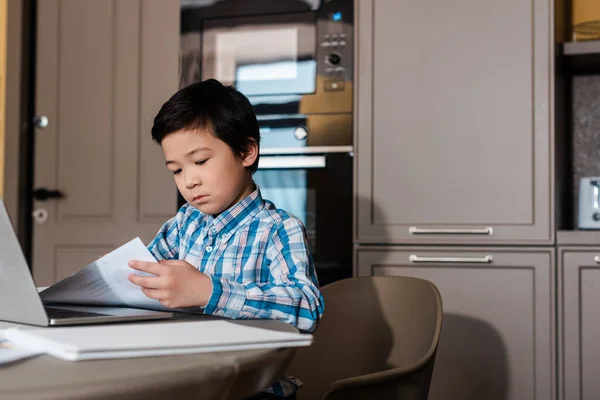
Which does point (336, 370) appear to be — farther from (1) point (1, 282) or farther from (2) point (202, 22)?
(2) point (202, 22)

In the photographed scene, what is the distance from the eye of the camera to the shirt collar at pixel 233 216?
1.27m

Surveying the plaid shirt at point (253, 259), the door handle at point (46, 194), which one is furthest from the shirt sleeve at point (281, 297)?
the door handle at point (46, 194)

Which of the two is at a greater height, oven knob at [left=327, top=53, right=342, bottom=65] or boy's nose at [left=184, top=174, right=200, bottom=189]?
oven knob at [left=327, top=53, right=342, bottom=65]

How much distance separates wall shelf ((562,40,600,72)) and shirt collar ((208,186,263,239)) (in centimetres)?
137

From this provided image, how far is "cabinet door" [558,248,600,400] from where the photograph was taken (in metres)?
2.07

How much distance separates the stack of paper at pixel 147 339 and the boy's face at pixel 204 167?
402 mm

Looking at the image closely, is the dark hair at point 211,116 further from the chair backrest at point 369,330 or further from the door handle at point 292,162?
the door handle at point 292,162

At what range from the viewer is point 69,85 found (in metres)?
2.64

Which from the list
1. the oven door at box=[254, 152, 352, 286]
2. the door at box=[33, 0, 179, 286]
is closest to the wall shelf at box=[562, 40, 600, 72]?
the oven door at box=[254, 152, 352, 286]

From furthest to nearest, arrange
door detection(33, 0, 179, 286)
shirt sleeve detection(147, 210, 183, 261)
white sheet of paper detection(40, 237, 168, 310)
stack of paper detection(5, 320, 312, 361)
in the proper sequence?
1. door detection(33, 0, 179, 286)
2. shirt sleeve detection(147, 210, 183, 261)
3. white sheet of paper detection(40, 237, 168, 310)
4. stack of paper detection(5, 320, 312, 361)

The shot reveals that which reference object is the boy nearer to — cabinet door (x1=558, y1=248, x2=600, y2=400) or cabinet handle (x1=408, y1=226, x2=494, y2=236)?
cabinet handle (x1=408, y1=226, x2=494, y2=236)

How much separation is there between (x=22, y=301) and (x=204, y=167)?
1.40 ft

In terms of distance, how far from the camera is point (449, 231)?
7.16 ft

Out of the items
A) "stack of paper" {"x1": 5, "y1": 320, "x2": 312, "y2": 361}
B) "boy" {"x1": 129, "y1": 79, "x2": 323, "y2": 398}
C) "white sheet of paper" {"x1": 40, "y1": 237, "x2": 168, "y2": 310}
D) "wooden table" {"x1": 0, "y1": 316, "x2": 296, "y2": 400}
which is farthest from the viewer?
"boy" {"x1": 129, "y1": 79, "x2": 323, "y2": 398}
